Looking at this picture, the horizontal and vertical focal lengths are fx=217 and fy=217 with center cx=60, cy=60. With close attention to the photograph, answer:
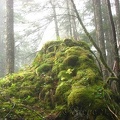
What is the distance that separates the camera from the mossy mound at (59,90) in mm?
4699

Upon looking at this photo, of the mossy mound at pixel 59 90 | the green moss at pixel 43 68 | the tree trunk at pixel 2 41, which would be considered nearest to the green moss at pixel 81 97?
the mossy mound at pixel 59 90

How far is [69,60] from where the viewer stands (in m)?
6.76

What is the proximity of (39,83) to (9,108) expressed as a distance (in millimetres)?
1601

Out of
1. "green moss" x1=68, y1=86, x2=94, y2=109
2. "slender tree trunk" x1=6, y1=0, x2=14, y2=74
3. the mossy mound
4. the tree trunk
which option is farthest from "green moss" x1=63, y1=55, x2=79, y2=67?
the tree trunk

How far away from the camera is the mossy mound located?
15.4 feet

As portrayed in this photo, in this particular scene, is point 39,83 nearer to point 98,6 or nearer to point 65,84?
point 65,84

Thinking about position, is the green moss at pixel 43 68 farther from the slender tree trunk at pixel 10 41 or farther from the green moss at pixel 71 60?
the slender tree trunk at pixel 10 41

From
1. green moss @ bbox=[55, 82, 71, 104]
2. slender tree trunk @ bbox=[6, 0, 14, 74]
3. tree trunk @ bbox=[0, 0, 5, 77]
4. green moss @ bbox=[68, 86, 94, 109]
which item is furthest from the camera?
tree trunk @ bbox=[0, 0, 5, 77]

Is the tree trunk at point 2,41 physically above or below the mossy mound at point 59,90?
above

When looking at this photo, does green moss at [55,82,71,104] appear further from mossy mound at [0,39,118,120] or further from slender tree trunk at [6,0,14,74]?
slender tree trunk at [6,0,14,74]

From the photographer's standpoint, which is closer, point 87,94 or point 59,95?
point 87,94

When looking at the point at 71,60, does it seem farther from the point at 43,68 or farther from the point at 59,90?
the point at 59,90

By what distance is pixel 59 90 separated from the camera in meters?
5.62

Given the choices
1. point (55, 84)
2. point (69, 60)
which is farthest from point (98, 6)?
point (55, 84)
